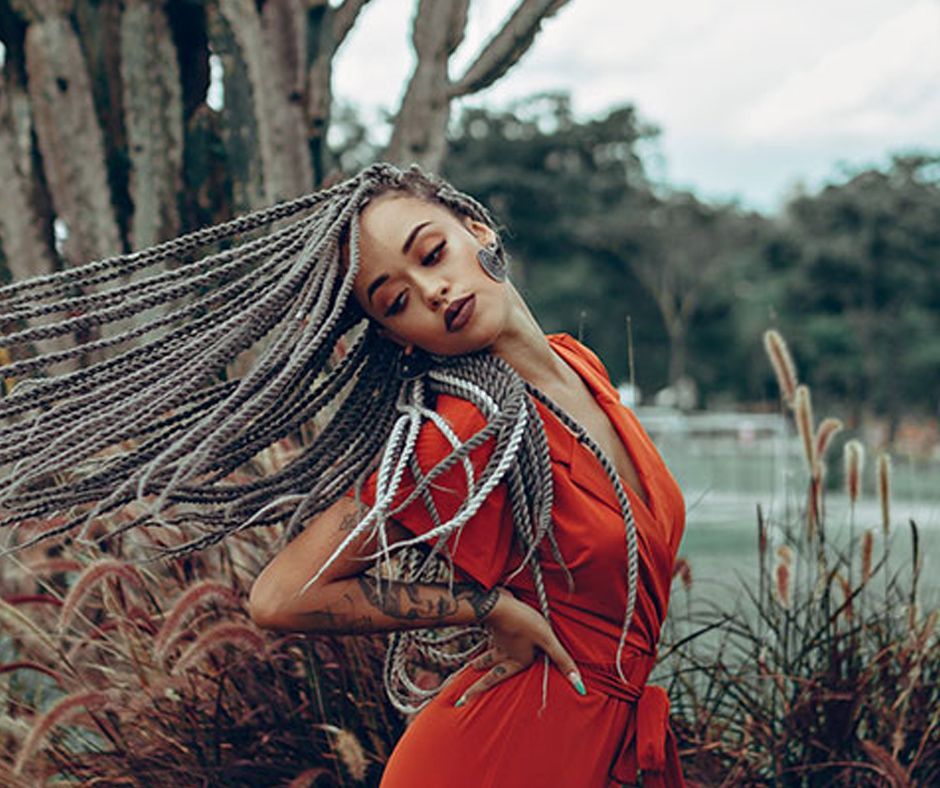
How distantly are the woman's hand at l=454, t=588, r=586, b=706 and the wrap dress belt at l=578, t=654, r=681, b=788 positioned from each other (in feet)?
0.16

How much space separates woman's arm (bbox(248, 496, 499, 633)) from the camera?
80.8 inches

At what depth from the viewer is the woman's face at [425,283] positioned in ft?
6.98

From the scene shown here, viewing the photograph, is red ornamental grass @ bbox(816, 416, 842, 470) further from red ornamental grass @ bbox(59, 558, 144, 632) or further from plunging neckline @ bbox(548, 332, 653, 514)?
red ornamental grass @ bbox(59, 558, 144, 632)

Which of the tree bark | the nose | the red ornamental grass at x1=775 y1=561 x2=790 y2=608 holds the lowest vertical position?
the red ornamental grass at x1=775 y1=561 x2=790 y2=608

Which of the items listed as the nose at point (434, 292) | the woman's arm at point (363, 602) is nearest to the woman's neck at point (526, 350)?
the nose at point (434, 292)

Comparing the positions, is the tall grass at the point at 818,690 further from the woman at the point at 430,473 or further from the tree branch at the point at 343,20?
the tree branch at the point at 343,20

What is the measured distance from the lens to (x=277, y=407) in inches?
89.6

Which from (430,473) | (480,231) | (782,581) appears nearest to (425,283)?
(480,231)

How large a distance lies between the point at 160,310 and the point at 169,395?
2242 mm

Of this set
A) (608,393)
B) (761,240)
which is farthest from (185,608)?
(761,240)

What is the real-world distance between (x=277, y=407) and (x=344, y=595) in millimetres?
362

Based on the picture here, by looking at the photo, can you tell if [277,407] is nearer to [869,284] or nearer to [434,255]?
[434,255]

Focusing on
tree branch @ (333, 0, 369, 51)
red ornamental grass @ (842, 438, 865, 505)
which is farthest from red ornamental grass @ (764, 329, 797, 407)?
tree branch @ (333, 0, 369, 51)

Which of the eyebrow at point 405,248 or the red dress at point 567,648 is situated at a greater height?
the eyebrow at point 405,248
